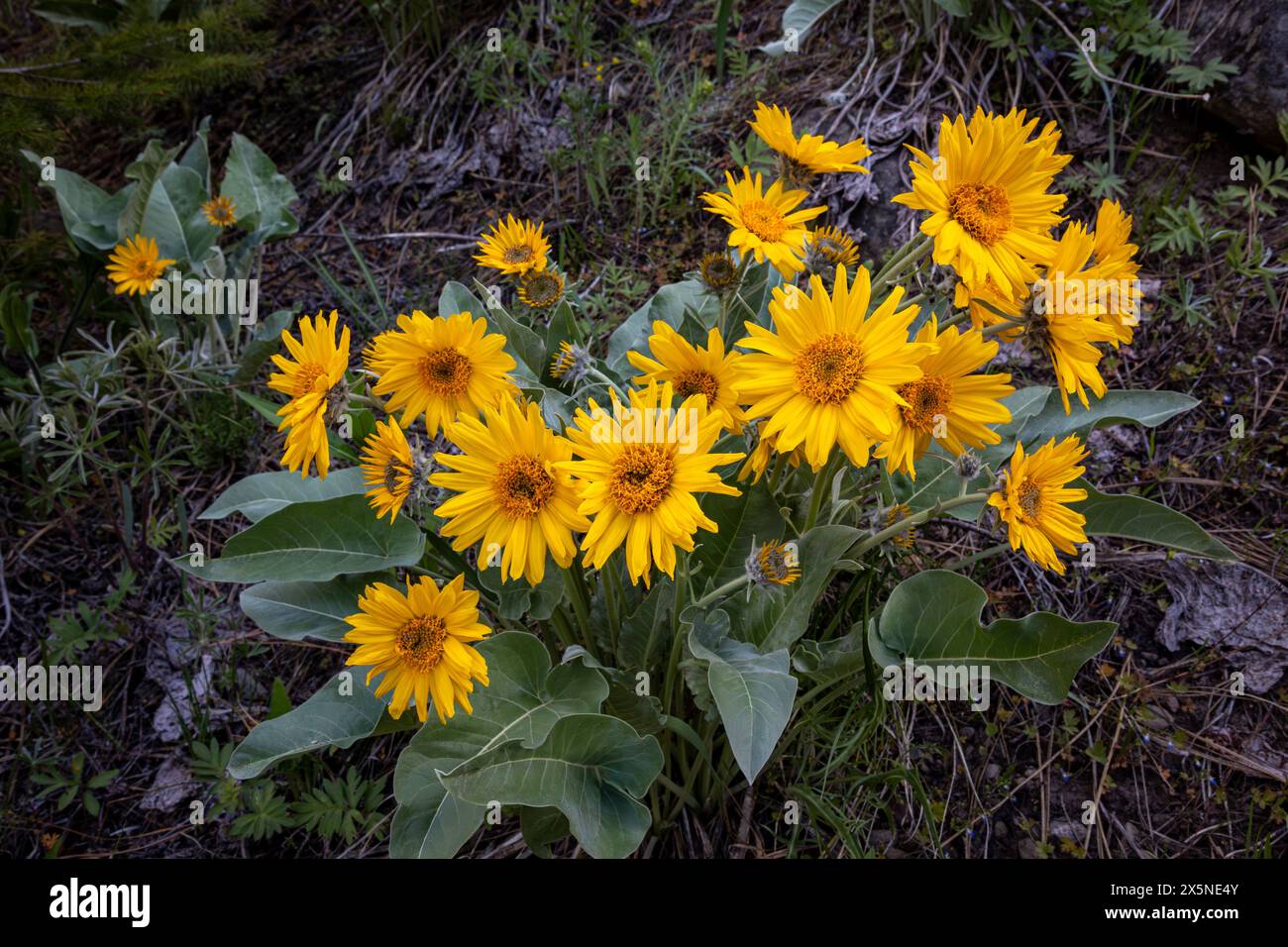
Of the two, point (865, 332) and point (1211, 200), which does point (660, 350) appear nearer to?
point (865, 332)

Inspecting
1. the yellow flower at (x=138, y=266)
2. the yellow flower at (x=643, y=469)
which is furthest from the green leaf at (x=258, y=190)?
the yellow flower at (x=643, y=469)

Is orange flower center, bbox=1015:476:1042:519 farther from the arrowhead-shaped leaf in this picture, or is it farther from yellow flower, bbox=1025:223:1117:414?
the arrowhead-shaped leaf

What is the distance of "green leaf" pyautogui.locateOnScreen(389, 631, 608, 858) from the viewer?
5.37 ft

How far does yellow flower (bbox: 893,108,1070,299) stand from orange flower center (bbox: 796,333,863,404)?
0.22 m

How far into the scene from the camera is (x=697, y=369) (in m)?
1.62

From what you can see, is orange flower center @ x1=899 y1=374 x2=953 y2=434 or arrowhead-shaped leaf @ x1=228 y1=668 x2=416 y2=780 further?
arrowhead-shaped leaf @ x1=228 y1=668 x2=416 y2=780

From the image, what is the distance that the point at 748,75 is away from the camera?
11.3 feet

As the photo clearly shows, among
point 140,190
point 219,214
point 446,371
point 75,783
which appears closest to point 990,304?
point 446,371

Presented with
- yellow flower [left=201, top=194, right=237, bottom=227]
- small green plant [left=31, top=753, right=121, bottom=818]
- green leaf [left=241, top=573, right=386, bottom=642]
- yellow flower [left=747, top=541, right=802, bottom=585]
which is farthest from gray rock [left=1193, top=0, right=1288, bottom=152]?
small green plant [left=31, top=753, right=121, bottom=818]

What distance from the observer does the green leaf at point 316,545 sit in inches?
73.3

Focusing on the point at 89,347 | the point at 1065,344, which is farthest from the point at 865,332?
the point at 89,347

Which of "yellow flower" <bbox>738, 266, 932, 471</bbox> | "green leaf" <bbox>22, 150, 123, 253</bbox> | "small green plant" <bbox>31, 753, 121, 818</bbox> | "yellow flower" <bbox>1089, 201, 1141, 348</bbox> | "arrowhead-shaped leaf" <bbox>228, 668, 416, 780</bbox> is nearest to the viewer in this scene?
"yellow flower" <bbox>738, 266, 932, 471</bbox>

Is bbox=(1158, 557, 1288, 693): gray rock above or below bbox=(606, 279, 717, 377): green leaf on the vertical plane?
below

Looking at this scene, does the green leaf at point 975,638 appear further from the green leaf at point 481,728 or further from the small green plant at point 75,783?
the small green plant at point 75,783
